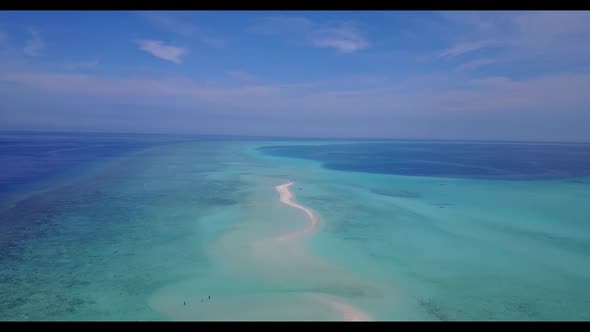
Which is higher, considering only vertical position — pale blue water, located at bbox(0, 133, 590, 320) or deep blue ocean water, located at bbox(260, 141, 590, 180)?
deep blue ocean water, located at bbox(260, 141, 590, 180)

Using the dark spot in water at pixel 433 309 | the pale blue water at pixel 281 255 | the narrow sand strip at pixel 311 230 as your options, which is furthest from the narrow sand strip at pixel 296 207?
the dark spot in water at pixel 433 309

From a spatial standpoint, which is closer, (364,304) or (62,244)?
(364,304)

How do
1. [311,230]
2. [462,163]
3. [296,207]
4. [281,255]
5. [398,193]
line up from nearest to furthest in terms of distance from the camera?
[281,255] < [311,230] < [296,207] < [398,193] < [462,163]

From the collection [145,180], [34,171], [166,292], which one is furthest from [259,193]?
[34,171]

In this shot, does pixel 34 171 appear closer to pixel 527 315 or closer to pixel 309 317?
pixel 309 317

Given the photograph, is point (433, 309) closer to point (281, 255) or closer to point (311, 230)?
point (281, 255)

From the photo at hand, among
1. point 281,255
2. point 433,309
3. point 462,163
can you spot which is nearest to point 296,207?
point 281,255

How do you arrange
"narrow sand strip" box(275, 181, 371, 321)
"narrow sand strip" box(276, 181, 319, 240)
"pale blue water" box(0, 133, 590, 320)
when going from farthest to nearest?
"narrow sand strip" box(276, 181, 319, 240) → "pale blue water" box(0, 133, 590, 320) → "narrow sand strip" box(275, 181, 371, 321)

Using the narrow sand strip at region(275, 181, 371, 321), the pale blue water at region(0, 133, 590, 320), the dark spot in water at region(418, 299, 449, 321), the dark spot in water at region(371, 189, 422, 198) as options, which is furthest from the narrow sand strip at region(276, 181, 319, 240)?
the dark spot in water at region(371, 189, 422, 198)

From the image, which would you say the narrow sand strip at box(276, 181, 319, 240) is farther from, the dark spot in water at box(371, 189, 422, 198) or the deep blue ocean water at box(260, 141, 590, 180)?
the deep blue ocean water at box(260, 141, 590, 180)
